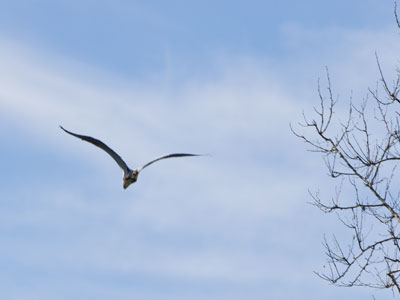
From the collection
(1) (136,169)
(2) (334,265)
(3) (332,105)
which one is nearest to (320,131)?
(3) (332,105)

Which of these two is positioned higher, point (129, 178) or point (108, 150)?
point (108, 150)

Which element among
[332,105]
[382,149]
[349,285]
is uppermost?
[332,105]

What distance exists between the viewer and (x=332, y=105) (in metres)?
14.0


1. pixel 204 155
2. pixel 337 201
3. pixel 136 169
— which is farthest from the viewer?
pixel 337 201

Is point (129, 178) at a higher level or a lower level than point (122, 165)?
lower

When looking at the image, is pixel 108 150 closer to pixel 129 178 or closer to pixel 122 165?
pixel 122 165

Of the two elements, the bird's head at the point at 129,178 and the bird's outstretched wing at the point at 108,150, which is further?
the bird's head at the point at 129,178

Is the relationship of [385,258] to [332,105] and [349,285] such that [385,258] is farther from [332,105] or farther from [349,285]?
[332,105]

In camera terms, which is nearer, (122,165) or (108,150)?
(108,150)

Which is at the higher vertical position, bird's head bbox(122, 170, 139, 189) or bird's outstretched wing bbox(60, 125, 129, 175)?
bird's outstretched wing bbox(60, 125, 129, 175)

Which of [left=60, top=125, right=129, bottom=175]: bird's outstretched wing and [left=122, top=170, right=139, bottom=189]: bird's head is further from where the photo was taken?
[left=122, top=170, right=139, bottom=189]: bird's head

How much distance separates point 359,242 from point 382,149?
5.40ft

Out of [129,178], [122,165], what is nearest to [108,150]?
[122,165]

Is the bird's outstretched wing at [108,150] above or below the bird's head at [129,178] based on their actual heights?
above
